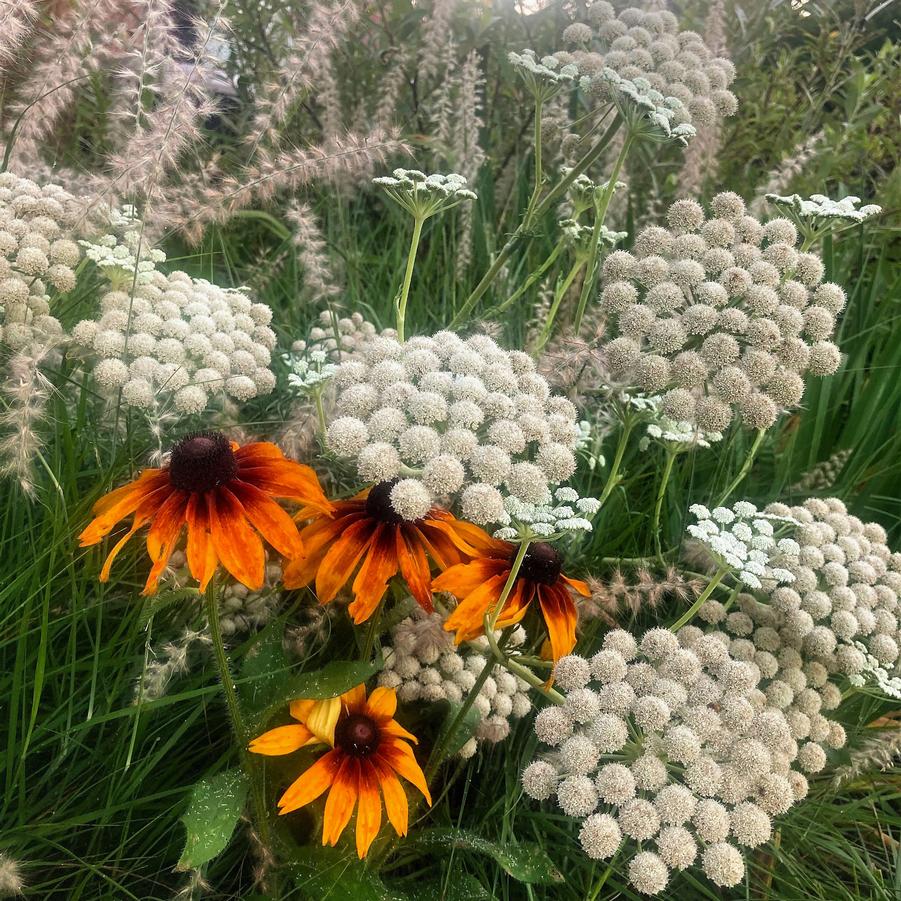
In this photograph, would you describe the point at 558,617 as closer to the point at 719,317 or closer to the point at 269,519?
the point at 269,519

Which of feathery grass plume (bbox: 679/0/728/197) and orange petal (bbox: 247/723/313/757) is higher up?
feathery grass plume (bbox: 679/0/728/197)

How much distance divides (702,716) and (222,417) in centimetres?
130

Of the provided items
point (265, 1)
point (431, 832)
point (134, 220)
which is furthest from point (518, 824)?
point (265, 1)

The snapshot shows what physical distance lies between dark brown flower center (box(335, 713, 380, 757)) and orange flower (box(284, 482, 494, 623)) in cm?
20

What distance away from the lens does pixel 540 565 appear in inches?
69.5

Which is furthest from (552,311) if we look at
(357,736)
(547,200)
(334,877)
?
(334,877)

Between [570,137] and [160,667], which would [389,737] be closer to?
[160,667]

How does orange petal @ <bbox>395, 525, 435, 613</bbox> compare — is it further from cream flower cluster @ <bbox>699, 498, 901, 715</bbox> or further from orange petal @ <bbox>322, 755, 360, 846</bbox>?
cream flower cluster @ <bbox>699, 498, 901, 715</bbox>

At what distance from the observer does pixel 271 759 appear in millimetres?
1708

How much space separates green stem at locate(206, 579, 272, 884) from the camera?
146cm

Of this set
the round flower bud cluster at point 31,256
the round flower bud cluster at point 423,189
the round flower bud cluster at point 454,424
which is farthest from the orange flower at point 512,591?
the round flower bud cluster at point 31,256

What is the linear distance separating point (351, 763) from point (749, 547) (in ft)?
3.37

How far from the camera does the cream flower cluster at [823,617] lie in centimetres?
195

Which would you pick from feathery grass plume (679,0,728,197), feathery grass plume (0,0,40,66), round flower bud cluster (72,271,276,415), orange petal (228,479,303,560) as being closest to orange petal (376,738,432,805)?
orange petal (228,479,303,560)
